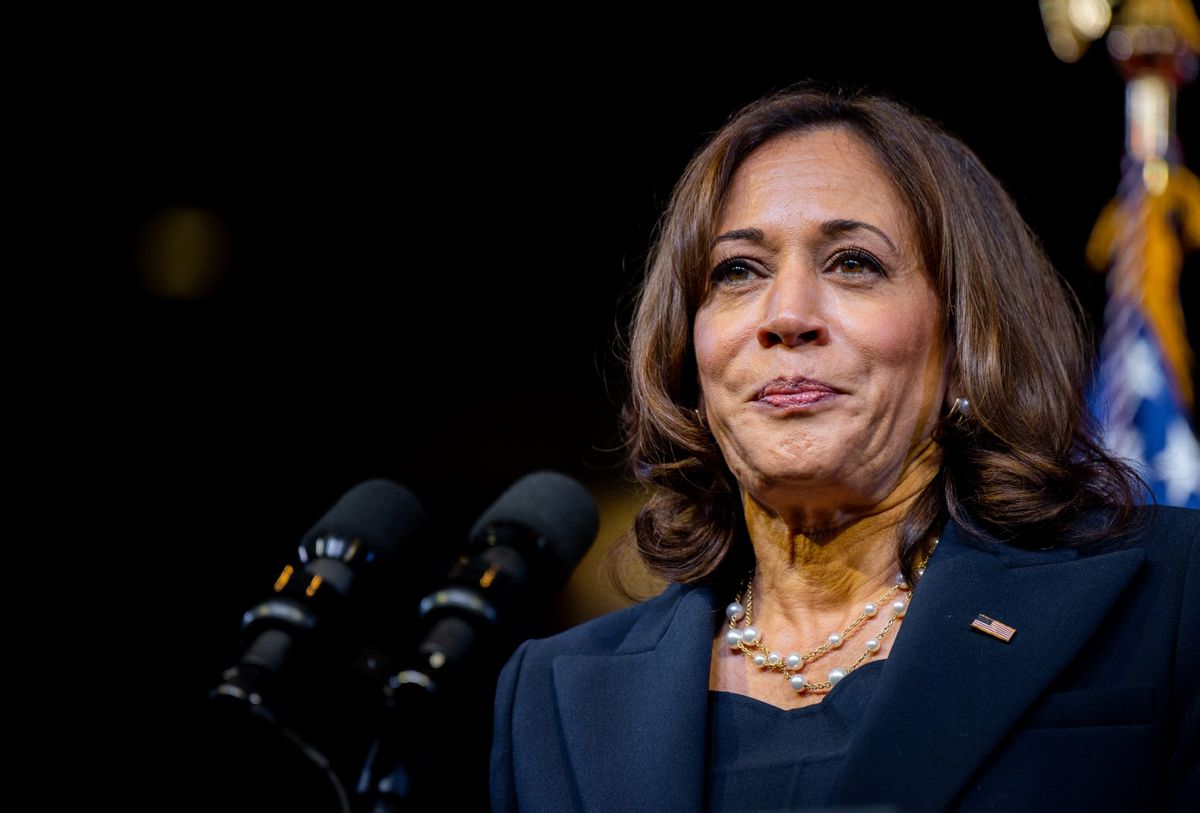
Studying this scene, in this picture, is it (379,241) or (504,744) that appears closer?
(504,744)

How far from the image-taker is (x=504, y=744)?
2.05 metres

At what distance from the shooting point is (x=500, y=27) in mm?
3855

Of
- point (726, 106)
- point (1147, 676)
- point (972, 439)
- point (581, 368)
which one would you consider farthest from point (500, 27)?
point (1147, 676)

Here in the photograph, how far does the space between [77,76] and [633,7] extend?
1557mm

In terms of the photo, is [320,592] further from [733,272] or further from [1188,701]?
[1188,701]

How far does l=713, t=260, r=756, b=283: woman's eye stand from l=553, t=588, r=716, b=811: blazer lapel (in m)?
0.50

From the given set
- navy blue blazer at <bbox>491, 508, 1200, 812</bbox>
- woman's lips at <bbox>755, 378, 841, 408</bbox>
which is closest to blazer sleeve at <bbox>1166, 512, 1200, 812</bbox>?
navy blue blazer at <bbox>491, 508, 1200, 812</bbox>

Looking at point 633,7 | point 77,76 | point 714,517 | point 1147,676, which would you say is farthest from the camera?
point 633,7

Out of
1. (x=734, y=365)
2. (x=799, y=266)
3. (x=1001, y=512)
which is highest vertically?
(x=799, y=266)

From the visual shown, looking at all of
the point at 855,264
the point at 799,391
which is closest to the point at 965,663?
the point at 799,391

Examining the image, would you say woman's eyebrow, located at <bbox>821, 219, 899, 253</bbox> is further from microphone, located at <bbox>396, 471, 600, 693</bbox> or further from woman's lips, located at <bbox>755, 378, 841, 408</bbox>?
microphone, located at <bbox>396, 471, 600, 693</bbox>

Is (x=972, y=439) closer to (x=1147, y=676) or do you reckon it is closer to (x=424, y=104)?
(x=1147, y=676)

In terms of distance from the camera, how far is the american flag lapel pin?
163 centimetres

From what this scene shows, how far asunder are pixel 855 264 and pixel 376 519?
790mm
